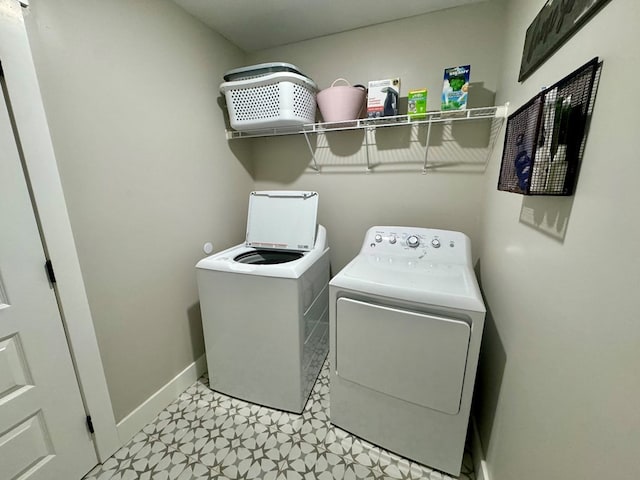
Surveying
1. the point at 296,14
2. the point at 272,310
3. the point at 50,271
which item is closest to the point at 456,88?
the point at 296,14

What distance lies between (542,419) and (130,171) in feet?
6.62

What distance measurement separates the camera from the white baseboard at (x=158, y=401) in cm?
145

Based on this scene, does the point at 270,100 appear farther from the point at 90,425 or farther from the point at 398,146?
the point at 90,425

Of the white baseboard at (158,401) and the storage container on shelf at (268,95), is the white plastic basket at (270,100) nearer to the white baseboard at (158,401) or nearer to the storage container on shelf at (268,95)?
the storage container on shelf at (268,95)

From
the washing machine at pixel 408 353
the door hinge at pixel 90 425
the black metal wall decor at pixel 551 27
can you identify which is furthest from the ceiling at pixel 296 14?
the door hinge at pixel 90 425

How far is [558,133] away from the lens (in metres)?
0.71

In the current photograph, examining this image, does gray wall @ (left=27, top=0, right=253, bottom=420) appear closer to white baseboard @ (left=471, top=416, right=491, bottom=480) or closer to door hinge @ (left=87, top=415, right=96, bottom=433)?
door hinge @ (left=87, top=415, right=96, bottom=433)

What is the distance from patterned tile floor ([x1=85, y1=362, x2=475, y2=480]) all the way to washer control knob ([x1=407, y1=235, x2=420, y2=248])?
1.18m

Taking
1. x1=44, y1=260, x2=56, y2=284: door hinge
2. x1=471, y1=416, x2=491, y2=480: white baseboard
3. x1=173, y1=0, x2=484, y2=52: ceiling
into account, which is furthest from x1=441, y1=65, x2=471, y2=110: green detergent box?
x1=44, y1=260, x2=56, y2=284: door hinge

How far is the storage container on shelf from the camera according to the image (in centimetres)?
162

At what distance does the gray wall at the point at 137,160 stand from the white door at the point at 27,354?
143mm

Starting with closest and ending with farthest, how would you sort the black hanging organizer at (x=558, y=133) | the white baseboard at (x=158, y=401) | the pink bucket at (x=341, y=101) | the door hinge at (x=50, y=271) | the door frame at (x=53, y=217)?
the black hanging organizer at (x=558, y=133)
the door frame at (x=53, y=217)
the door hinge at (x=50, y=271)
the white baseboard at (x=158, y=401)
the pink bucket at (x=341, y=101)

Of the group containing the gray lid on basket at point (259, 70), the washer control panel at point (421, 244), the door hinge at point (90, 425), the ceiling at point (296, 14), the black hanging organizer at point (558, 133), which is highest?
the ceiling at point (296, 14)

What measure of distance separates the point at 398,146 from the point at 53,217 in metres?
2.02
